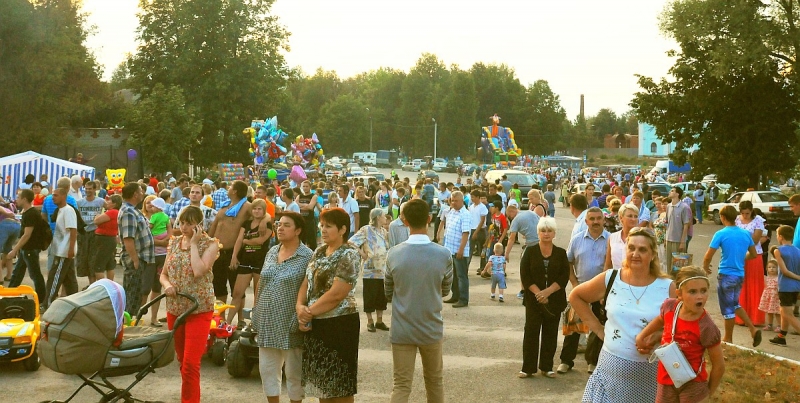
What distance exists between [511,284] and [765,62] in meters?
23.7

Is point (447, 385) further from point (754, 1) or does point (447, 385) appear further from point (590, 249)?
point (754, 1)

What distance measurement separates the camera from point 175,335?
7199mm

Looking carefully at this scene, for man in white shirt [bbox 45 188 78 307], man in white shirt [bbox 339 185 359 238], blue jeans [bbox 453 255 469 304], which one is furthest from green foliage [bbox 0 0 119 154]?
blue jeans [bbox 453 255 469 304]

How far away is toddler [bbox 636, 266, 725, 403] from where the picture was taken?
16.2 feet

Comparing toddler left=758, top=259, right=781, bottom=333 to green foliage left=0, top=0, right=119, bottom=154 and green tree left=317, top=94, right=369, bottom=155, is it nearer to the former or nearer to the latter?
green foliage left=0, top=0, right=119, bottom=154

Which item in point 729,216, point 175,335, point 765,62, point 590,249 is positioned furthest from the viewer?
point 765,62

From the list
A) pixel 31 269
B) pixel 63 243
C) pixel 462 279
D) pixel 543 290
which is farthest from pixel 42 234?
pixel 543 290

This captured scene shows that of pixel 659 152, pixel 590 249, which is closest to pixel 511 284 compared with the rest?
pixel 590 249

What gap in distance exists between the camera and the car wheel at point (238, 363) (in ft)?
27.9

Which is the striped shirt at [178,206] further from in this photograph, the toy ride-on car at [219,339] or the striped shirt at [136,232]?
the toy ride-on car at [219,339]

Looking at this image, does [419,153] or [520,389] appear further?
[419,153]

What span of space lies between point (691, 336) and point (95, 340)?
4.18 meters

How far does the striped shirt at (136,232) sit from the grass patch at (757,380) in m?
6.53

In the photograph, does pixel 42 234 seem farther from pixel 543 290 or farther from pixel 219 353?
pixel 543 290
